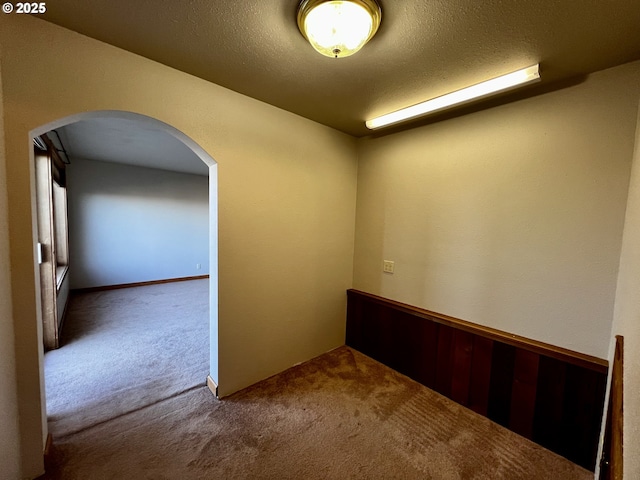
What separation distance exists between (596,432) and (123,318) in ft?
16.0

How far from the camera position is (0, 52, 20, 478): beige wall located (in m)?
1.13

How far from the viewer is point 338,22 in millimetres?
1156

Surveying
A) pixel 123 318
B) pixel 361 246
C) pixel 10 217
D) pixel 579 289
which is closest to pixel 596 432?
pixel 579 289

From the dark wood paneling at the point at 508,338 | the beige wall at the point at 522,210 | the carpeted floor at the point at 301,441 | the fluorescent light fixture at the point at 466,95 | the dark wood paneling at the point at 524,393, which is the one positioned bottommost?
the carpeted floor at the point at 301,441

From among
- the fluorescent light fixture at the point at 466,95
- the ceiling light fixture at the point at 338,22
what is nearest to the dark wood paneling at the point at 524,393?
the fluorescent light fixture at the point at 466,95

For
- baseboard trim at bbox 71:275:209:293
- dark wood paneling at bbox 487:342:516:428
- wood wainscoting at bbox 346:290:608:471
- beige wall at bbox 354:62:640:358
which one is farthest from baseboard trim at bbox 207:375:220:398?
baseboard trim at bbox 71:275:209:293

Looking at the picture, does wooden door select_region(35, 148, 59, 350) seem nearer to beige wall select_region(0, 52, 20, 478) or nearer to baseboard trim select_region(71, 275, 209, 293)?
beige wall select_region(0, 52, 20, 478)

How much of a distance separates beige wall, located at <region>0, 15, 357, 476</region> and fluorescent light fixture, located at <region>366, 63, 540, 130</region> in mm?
678

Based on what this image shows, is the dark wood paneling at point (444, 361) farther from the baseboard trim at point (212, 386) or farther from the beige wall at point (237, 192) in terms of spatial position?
the baseboard trim at point (212, 386)

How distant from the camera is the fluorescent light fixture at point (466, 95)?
1.51 m

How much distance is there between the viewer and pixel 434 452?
160cm

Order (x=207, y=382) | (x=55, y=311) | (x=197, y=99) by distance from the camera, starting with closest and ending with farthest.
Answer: (x=197, y=99) < (x=207, y=382) < (x=55, y=311)

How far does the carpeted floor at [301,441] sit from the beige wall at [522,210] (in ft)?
2.49

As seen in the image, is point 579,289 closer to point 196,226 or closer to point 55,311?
point 55,311
